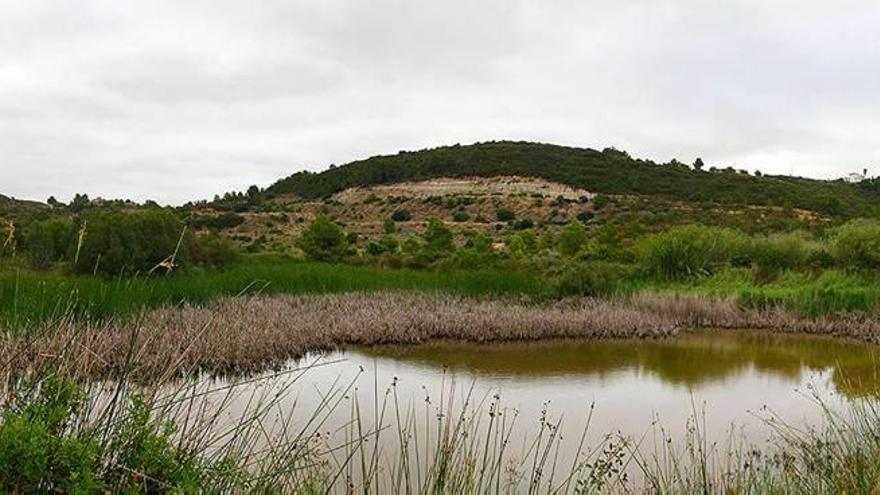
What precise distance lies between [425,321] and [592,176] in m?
37.1

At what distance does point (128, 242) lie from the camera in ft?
48.6

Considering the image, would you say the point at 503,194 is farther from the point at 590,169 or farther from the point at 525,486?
the point at 525,486

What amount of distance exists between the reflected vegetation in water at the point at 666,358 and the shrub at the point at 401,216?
29.4 meters

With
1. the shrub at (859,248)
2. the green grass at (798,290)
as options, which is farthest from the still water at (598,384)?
the shrub at (859,248)

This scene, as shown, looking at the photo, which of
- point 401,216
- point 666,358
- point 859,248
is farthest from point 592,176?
point 666,358

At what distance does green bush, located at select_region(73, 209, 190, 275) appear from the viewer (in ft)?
47.0

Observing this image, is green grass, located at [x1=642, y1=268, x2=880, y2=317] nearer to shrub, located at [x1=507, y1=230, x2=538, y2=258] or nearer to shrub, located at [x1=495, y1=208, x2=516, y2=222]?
shrub, located at [x1=507, y1=230, x2=538, y2=258]

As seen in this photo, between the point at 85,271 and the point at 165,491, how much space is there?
12872mm

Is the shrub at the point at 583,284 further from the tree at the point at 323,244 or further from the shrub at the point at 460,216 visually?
the shrub at the point at 460,216

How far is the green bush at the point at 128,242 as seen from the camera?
47.0 feet

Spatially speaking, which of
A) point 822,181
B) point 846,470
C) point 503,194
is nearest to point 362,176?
point 503,194

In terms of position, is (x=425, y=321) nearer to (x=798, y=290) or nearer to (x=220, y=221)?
(x=798, y=290)

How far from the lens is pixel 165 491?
3.21m

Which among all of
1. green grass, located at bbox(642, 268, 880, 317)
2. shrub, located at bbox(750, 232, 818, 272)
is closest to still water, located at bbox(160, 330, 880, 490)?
green grass, located at bbox(642, 268, 880, 317)
